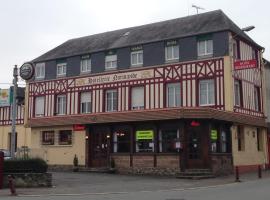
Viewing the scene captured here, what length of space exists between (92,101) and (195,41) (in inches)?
344

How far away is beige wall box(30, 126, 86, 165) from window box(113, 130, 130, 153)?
8.90ft

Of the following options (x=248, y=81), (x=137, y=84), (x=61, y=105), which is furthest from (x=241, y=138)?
(x=61, y=105)

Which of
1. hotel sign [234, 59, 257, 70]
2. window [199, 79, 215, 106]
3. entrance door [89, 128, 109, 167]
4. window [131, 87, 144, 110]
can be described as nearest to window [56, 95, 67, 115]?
entrance door [89, 128, 109, 167]

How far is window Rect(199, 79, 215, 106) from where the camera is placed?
29.7 metres

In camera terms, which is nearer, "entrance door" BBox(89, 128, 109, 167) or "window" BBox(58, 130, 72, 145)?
"entrance door" BBox(89, 128, 109, 167)

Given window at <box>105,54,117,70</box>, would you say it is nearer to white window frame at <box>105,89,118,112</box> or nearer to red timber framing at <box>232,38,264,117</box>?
white window frame at <box>105,89,118,112</box>

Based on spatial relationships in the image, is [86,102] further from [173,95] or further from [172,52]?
[172,52]

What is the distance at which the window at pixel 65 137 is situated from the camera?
34.1m

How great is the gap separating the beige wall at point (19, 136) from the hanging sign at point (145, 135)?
12.6 metres

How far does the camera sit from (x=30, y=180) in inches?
820

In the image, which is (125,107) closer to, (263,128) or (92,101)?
Result: (92,101)

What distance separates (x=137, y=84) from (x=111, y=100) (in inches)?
100

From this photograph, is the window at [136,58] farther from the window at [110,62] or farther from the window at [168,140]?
the window at [168,140]

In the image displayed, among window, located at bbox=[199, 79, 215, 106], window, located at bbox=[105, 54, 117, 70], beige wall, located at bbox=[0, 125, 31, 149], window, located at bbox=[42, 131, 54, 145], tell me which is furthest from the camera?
beige wall, located at bbox=[0, 125, 31, 149]
